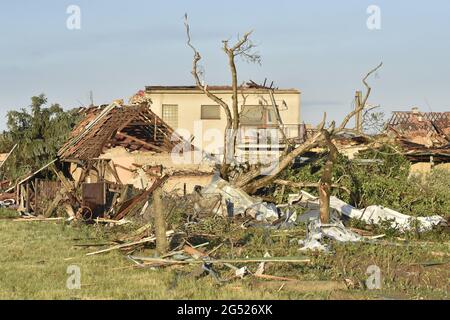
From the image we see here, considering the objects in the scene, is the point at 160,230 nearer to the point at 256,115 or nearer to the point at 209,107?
the point at 256,115

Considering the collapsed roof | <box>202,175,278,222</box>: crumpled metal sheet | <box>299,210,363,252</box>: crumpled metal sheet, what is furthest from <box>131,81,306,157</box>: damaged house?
<box>299,210,363,252</box>: crumpled metal sheet

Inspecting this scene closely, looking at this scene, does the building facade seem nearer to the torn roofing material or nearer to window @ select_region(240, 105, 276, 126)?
window @ select_region(240, 105, 276, 126)

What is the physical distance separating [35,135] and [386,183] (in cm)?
1464

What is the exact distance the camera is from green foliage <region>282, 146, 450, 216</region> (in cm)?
1919

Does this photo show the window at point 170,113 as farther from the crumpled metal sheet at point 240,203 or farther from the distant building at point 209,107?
the crumpled metal sheet at point 240,203

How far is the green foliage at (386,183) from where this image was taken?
63.0 feet

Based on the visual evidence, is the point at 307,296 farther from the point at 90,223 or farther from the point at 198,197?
the point at 90,223

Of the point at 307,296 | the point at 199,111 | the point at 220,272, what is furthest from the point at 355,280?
the point at 199,111

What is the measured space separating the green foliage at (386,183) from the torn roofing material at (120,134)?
6.46 m

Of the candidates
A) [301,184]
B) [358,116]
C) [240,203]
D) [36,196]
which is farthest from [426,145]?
[36,196]

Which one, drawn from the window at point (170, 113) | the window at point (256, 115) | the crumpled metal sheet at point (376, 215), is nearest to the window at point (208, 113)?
the window at point (170, 113)

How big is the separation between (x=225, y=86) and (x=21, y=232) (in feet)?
70.8

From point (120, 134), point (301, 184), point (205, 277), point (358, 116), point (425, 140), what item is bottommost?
point (205, 277)

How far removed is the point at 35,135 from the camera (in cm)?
2730
